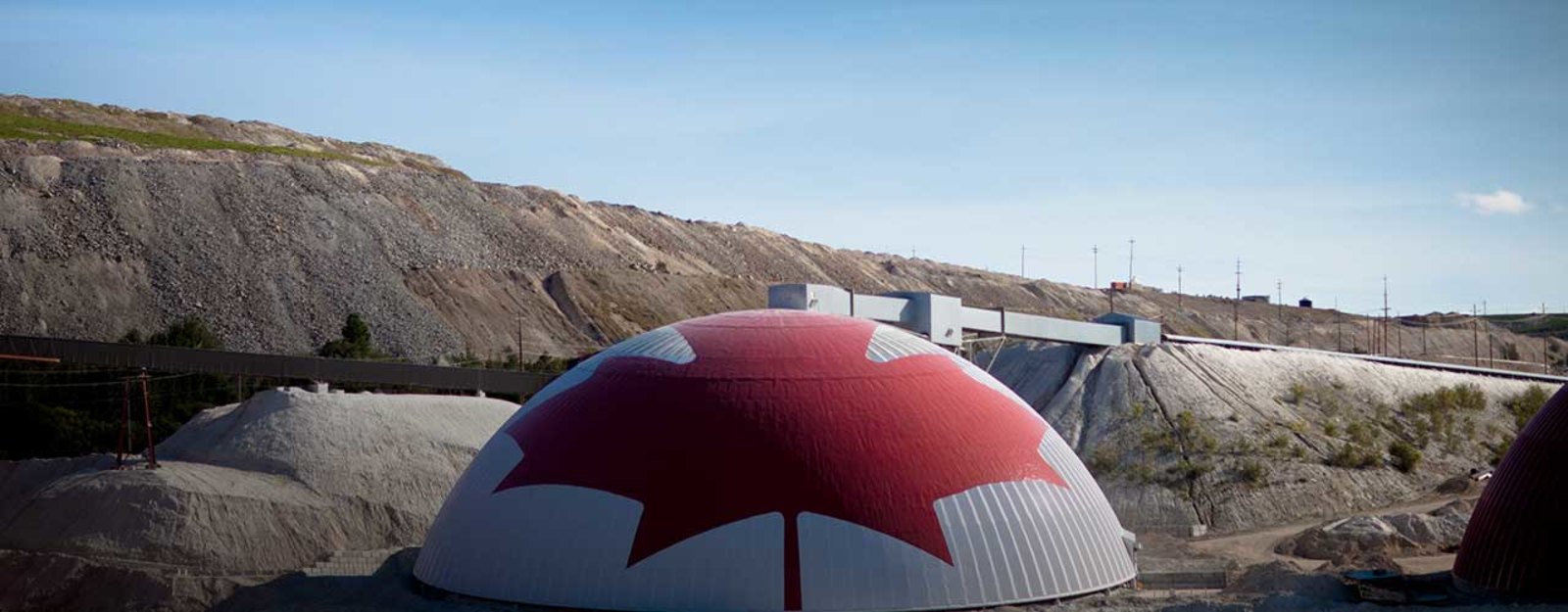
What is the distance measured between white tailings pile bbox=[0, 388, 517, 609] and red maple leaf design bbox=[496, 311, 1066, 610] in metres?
12.5

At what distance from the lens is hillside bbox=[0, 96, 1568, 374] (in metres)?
88.8

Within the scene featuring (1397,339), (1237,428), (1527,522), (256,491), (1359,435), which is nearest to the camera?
(1527,522)

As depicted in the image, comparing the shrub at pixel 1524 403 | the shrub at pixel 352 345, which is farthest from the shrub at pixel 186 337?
the shrub at pixel 1524 403

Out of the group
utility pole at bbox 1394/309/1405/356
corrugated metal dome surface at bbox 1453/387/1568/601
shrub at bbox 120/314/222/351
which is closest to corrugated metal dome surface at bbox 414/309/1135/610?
corrugated metal dome surface at bbox 1453/387/1568/601

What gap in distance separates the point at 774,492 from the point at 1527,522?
1779cm

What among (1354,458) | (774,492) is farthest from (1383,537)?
(774,492)

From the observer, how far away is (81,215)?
310 feet

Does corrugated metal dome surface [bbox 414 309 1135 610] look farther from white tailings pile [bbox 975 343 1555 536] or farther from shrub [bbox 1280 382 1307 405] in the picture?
shrub [bbox 1280 382 1307 405]

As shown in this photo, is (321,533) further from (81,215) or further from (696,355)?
(81,215)

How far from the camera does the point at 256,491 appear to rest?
4406cm

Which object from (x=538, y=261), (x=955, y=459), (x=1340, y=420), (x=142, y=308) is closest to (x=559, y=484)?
(x=955, y=459)

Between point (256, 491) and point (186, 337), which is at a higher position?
point (186, 337)

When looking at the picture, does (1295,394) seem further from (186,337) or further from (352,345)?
(186,337)

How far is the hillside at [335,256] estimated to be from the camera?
8881 centimetres
